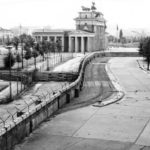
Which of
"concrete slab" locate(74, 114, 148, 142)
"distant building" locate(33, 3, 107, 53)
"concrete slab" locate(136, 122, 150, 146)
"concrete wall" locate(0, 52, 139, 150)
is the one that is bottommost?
"concrete slab" locate(136, 122, 150, 146)

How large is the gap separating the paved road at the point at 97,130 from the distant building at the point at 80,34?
8501 centimetres

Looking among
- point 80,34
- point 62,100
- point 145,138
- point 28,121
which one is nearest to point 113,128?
point 145,138

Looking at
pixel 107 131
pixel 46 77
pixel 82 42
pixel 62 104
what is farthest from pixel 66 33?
pixel 107 131

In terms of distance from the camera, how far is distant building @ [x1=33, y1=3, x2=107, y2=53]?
4796 inches

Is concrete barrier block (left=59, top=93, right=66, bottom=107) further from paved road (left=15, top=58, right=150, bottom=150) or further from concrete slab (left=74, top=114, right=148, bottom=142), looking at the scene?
concrete slab (left=74, top=114, right=148, bottom=142)

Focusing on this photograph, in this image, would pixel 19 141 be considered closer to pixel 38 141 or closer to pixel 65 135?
pixel 38 141

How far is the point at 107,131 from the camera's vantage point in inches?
Answer: 1060

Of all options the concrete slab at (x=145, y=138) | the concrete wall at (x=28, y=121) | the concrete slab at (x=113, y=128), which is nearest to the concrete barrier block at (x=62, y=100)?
the concrete wall at (x=28, y=121)

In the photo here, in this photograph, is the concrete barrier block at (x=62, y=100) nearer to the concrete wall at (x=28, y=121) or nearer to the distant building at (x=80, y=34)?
the concrete wall at (x=28, y=121)

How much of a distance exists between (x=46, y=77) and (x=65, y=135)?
131 feet

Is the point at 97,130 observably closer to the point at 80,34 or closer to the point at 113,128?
the point at 113,128

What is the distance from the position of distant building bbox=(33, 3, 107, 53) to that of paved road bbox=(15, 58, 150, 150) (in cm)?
8501

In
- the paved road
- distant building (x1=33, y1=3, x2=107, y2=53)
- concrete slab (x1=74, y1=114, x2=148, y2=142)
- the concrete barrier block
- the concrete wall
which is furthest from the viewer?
distant building (x1=33, y1=3, x2=107, y2=53)

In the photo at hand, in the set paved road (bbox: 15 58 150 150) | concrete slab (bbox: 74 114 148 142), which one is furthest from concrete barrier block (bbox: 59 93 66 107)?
concrete slab (bbox: 74 114 148 142)
